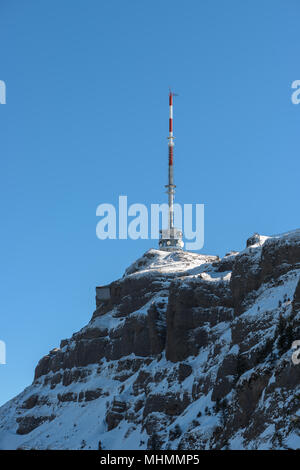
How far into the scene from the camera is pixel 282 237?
180 metres

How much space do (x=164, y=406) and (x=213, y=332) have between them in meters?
16.8

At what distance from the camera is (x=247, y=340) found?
164750 mm

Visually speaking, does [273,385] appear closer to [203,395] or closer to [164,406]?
[203,395]

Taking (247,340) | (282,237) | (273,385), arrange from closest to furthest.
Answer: (273,385), (247,340), (282,237)

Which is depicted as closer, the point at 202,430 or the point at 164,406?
the point at 202,430

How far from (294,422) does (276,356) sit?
19.5 meters

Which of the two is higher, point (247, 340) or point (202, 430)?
point (247, 340)
